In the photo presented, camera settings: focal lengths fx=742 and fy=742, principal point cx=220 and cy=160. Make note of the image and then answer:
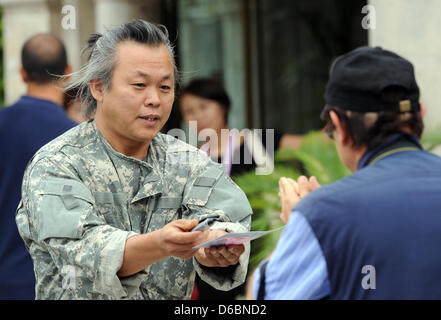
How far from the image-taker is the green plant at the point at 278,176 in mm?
4098

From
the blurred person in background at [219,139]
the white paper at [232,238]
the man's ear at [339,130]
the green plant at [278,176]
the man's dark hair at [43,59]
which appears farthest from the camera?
the green plant at [278,176]

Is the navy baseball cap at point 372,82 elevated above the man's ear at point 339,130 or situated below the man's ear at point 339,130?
above

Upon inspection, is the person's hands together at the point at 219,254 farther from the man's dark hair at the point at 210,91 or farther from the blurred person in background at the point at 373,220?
the man's dark hair at the point at 210,91

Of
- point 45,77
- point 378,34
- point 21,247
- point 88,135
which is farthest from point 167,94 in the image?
point 378,34

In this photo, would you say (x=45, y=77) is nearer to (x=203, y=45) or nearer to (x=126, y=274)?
(x=126, y=274)

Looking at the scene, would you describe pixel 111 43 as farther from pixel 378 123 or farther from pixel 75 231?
pixel 378 123

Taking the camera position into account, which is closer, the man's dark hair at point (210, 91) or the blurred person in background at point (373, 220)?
the blurred person in background at point (373, 220)

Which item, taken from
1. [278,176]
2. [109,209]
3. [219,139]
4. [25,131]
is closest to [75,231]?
[109,209]

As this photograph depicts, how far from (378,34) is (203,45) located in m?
3.94

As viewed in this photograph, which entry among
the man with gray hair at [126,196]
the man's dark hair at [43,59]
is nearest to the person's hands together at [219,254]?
the man with gray hair at [126,196]

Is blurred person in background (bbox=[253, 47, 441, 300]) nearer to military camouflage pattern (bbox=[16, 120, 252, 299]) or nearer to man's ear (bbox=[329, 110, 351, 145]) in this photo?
man's ear (bbox=[329, 110, 351, 145])

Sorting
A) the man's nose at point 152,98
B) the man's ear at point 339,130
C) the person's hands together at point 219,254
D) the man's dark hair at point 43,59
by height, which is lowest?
the person's hands together at point 219,254

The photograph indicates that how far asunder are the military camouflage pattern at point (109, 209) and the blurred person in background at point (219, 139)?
819mm

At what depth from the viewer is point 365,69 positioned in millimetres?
2238
